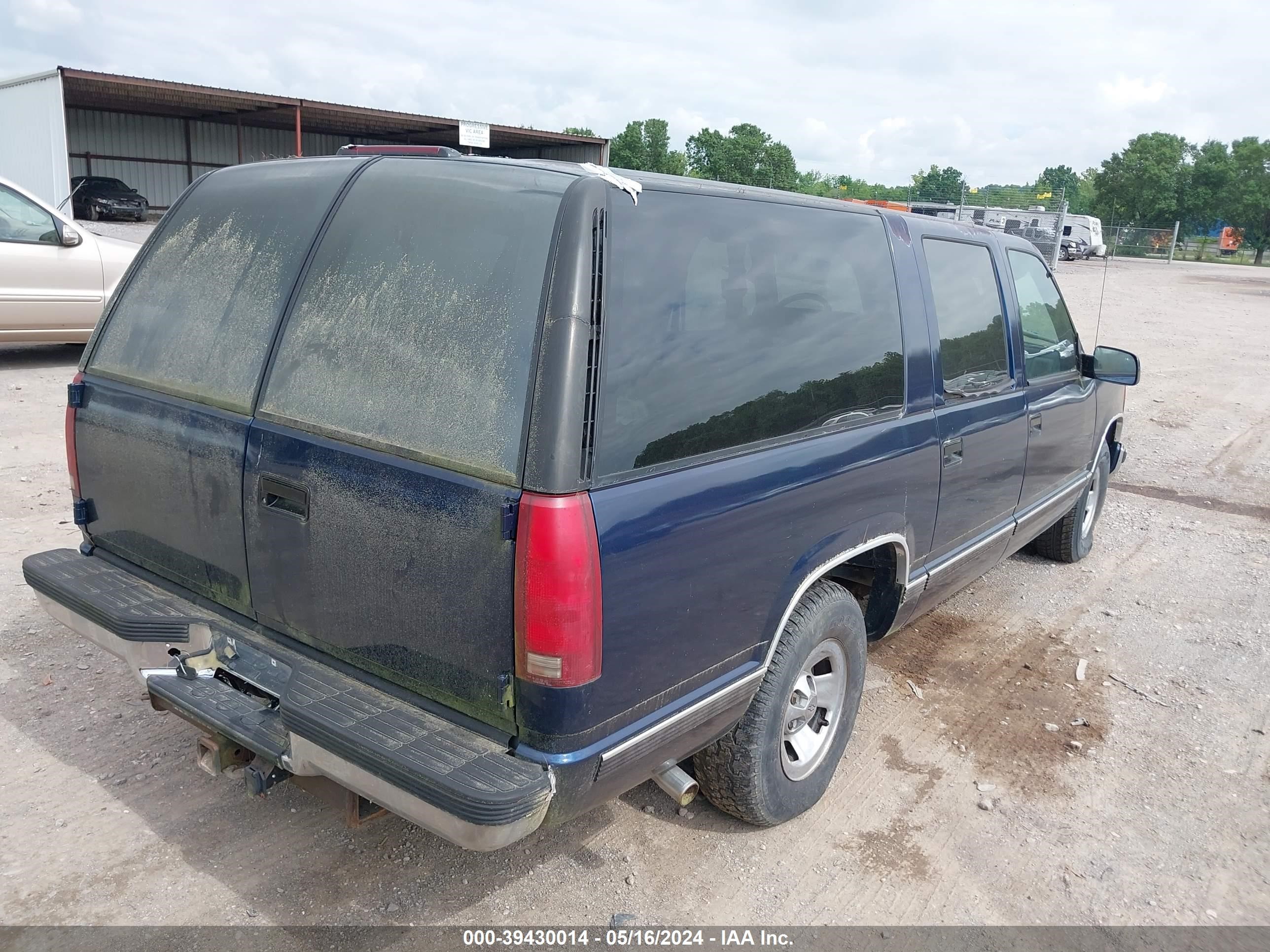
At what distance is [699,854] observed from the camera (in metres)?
3.11

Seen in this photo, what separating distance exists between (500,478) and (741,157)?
60567 mm

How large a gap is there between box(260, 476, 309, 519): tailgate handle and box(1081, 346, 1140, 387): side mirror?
4200 mm

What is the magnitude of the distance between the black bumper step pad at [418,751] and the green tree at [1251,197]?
72126mm

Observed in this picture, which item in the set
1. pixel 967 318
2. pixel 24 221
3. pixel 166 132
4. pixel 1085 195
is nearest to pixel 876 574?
pixel 967 318

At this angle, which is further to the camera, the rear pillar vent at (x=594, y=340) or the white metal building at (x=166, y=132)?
the white metal building at (x=166, y=132)

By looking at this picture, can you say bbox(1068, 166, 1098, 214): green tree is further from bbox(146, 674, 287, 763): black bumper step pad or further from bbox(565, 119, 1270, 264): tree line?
bbox(146, 674, 287, 763): black bumper step pad

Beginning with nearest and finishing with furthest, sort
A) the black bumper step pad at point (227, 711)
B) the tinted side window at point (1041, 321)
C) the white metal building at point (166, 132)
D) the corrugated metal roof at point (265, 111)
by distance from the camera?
the black bumper step pad at point (227, 711) → the tinted side window at point (1041, 321) → the white metal building at point (166, 132) → the corrugated metal roof at point (265, 111)

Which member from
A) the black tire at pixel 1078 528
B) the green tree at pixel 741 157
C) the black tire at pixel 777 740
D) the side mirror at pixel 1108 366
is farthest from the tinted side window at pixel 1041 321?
the green tree at pixel 741 157

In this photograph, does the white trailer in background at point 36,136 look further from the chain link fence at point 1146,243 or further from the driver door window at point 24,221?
the chain link fence at point 1146,243

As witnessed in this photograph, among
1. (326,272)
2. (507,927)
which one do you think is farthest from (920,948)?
(326,272)

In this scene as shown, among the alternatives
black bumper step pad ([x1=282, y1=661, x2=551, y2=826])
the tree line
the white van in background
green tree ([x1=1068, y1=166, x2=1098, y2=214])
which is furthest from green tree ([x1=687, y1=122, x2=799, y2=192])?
black bumper step pad ([x1=282, y1=661, x2=551, y2=826])

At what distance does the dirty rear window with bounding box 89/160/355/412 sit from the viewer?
279cm

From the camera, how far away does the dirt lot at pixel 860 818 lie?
2840mm

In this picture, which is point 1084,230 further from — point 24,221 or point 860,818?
point 860,818
